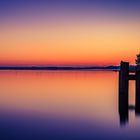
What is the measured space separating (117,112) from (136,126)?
3288mm

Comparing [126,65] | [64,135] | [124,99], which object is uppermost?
[126,65]

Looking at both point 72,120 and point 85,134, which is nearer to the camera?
point 85,134

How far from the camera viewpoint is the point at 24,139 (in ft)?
38.1

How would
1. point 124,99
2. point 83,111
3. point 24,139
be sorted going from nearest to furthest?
1. point 24,139
2. point 124,99
3. point 83,111

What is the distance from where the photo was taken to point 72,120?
15922mm

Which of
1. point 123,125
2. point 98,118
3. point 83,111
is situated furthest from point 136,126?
point 83,111

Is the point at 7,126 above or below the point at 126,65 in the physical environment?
below

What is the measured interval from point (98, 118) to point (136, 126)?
2639 mm

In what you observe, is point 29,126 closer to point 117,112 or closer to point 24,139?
point 24,139

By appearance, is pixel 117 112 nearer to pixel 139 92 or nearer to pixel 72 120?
pixel 139 92

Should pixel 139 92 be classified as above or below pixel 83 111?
above

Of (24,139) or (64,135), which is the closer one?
(24,139)

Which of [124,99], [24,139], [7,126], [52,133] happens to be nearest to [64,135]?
[52,133]

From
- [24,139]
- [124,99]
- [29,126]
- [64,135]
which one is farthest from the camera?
[124,99]
